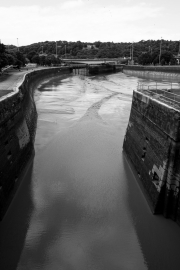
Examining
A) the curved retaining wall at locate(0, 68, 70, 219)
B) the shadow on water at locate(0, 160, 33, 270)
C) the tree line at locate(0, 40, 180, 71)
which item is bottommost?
the shadow on water at locate(0, 160, 33, 270)

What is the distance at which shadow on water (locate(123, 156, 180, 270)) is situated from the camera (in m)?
8.23

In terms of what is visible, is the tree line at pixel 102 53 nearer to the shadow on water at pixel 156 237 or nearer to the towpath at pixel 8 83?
the towpath at pixel 8 83

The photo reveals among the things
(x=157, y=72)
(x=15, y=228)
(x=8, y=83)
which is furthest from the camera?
(x=157, y=72)

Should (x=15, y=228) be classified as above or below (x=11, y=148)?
below

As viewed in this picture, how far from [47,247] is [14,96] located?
878 centimetres

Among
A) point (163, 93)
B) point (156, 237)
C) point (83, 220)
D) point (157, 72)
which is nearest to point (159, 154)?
point (156, 237)

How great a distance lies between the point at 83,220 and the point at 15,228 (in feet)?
7.80

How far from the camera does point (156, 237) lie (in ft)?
30.0

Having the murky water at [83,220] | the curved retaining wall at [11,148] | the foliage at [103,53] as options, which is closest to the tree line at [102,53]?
the foliage at [103,53]

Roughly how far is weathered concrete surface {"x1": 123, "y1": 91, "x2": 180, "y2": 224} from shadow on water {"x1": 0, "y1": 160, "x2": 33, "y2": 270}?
185 inches

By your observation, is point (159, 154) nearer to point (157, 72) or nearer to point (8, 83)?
point (8, 83)

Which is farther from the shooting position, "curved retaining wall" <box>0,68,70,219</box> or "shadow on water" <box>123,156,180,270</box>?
"curved retaining wall" <box>0,68,70,219</box>

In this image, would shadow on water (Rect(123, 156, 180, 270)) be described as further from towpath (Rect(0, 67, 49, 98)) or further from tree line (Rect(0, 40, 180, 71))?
tree line (Rect(0, 40, 180, 71))

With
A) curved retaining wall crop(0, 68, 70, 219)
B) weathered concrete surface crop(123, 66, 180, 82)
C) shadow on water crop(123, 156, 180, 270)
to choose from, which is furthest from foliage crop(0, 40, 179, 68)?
shadow on water crop(123, 156, 180, 270)
